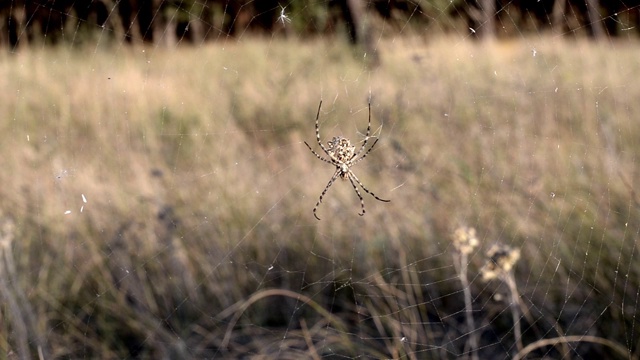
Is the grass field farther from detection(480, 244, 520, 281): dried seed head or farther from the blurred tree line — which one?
the blurred tree line

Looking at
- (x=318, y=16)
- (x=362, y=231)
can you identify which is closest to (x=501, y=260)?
(x=362, y=231)

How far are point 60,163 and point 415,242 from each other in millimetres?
2290

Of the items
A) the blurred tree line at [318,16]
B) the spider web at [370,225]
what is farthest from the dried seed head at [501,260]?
the blurred tree line at [318,16]

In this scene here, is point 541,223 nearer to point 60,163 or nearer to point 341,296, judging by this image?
point 341,296

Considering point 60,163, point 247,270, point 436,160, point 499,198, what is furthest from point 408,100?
point 60,163

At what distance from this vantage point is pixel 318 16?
4.57 metres

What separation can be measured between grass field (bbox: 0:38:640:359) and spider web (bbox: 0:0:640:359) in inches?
0.5

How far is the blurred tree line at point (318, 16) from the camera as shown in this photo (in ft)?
11.3

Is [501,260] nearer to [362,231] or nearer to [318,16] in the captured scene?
[362,231]

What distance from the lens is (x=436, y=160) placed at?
4.02 metres

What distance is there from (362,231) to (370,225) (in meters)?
0.06

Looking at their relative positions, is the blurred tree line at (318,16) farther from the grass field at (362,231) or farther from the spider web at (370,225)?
the grass field at (362,231)

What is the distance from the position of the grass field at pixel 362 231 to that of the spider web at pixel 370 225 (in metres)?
0.01

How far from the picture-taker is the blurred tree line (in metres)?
3.46
